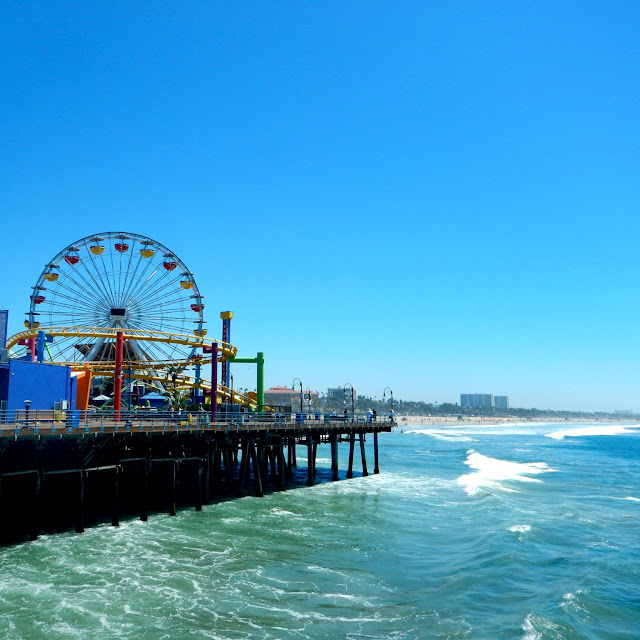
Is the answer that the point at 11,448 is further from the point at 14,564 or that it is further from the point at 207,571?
the point at 207,571

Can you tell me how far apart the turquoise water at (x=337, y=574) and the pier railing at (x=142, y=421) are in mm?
4078

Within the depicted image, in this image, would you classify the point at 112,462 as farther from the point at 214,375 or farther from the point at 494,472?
the point at 494,472

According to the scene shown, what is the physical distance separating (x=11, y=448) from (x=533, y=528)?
22505 mm

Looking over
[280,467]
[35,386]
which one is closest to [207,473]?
[280,467]

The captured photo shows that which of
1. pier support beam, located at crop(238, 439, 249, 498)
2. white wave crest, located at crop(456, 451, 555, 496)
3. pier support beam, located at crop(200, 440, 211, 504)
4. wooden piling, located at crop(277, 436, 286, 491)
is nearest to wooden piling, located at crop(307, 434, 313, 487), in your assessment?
wooden piling, located at crop(277, 436, 286, 491)

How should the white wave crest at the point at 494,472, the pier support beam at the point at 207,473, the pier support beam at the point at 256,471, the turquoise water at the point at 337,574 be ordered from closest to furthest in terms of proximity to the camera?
the turquoise water at the point at 337,574
the pier support beam at the point at 207,473
the pier support beam at the point at 256,471
the white wave crest at the point at 494,472

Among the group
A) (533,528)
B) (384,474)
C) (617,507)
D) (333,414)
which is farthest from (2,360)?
(617,507)

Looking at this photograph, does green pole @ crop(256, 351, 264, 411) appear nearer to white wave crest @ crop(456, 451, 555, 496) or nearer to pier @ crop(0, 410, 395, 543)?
pier @ crop(0, 410, 395, 543)

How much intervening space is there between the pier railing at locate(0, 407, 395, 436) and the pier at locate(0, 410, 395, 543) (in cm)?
7

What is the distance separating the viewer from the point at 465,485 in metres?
41.8

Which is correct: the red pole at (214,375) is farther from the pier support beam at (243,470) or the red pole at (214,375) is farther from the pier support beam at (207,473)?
the pier support beam at (207,473)

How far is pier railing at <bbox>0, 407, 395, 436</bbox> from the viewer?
23812 millimetres

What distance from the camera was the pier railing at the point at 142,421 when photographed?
938 inches

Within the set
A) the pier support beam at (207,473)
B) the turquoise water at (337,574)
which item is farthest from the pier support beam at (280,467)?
the pier support beam at (207,473)
